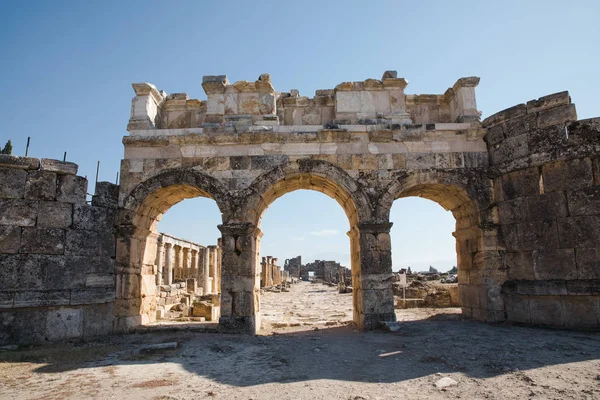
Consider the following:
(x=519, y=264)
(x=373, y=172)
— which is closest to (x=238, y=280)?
(x=373, y=172)

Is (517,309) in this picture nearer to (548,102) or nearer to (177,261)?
(548,102)

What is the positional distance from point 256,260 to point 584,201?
632 centimetres

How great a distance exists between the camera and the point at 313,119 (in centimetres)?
892

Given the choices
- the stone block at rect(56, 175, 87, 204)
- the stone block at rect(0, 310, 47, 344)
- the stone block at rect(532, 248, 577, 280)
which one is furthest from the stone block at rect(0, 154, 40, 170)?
the stone block at rect(532, 248, 577, 280)

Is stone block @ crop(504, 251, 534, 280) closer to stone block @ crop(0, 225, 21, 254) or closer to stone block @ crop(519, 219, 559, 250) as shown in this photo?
stone block @ crop(519, 219, 559, 250)

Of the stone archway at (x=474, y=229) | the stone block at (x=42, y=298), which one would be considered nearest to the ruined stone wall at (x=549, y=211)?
the stone archway at (x=474, y=229)

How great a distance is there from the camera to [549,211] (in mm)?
7246

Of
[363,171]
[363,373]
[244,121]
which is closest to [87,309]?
[244,121]

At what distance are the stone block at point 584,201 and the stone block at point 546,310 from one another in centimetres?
158

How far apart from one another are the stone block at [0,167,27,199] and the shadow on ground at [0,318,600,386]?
108 inches

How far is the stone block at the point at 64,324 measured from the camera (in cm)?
694

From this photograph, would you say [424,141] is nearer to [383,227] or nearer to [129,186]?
[383,227]

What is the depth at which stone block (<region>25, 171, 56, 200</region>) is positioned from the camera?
23.6ft

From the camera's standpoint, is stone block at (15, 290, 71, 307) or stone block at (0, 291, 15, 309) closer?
stone block at (0, 291, 15, 309)
